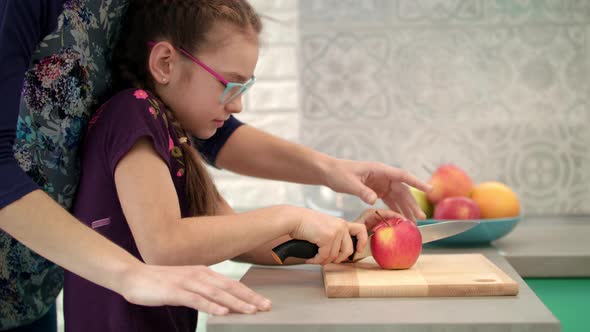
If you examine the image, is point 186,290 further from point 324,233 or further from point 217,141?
point 217,141

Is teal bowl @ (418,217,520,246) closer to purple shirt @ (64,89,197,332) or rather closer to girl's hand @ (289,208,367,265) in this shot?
girl's hand @ (289,208,367,265)

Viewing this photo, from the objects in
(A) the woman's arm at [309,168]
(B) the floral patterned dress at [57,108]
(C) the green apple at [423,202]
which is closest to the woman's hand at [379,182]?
(A) the woman's arm at [309,168]

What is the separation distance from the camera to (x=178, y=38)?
1.13 metres

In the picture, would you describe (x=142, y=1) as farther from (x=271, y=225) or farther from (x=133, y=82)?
(x=271, y=225)

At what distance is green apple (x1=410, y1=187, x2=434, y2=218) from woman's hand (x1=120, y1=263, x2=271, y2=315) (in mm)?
806

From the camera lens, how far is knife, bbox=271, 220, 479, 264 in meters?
1.03

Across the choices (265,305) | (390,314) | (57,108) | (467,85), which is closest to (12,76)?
(57,108)

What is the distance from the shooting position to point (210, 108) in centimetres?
115

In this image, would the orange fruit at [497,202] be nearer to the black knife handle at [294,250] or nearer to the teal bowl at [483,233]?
the teal bowl at [483,233]

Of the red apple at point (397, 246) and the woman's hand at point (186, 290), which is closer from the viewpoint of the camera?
the woman's hand at point (186, 290)

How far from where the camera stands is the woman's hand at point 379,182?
132 cm

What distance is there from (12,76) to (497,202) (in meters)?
1.02

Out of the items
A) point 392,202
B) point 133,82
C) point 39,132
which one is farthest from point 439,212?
point 39,132

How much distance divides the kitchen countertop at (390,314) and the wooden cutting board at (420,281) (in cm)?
1
